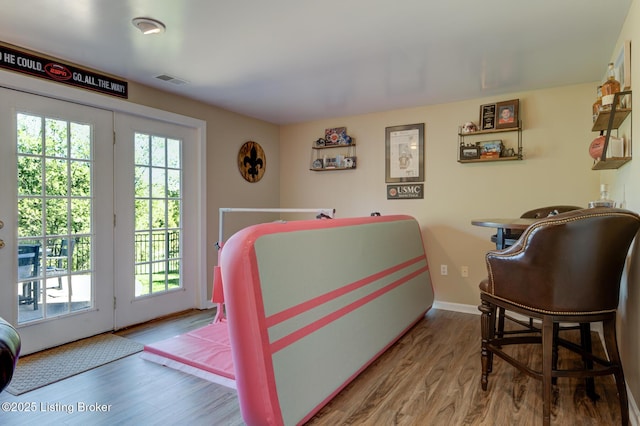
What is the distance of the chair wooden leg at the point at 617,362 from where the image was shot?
5.61 feet

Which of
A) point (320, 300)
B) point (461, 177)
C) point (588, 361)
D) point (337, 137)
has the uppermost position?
point (337, 137)

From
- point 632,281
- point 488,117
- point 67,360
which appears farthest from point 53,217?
point 488,117

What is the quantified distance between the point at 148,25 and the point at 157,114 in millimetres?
1325

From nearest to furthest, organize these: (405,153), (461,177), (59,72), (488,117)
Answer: (59,72) < (488,117) < (461,177) < (405,153)

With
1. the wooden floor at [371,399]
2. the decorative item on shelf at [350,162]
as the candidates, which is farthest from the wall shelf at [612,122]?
the decorative item on shelf at [350,162]

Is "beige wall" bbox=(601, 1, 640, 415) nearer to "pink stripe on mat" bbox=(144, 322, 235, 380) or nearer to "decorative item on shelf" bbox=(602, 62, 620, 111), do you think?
"decorative item on shelf" bbox=(602, 62, 620, 111)

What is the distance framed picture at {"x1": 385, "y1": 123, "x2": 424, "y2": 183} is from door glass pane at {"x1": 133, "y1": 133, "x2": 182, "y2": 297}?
7.56ft

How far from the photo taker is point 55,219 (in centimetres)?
282

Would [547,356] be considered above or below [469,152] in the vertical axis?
below

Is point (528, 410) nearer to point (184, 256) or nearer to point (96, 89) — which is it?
point (184, 256)

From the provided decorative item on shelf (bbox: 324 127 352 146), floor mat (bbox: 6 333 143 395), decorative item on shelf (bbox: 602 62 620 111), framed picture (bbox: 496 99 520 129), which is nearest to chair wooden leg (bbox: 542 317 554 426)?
decorative item on shelf (bbox: 602 62 620 111)

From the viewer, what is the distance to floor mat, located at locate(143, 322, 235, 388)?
2328mm

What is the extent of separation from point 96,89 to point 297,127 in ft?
8.00

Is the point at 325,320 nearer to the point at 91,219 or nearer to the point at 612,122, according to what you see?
the point at 612,122
